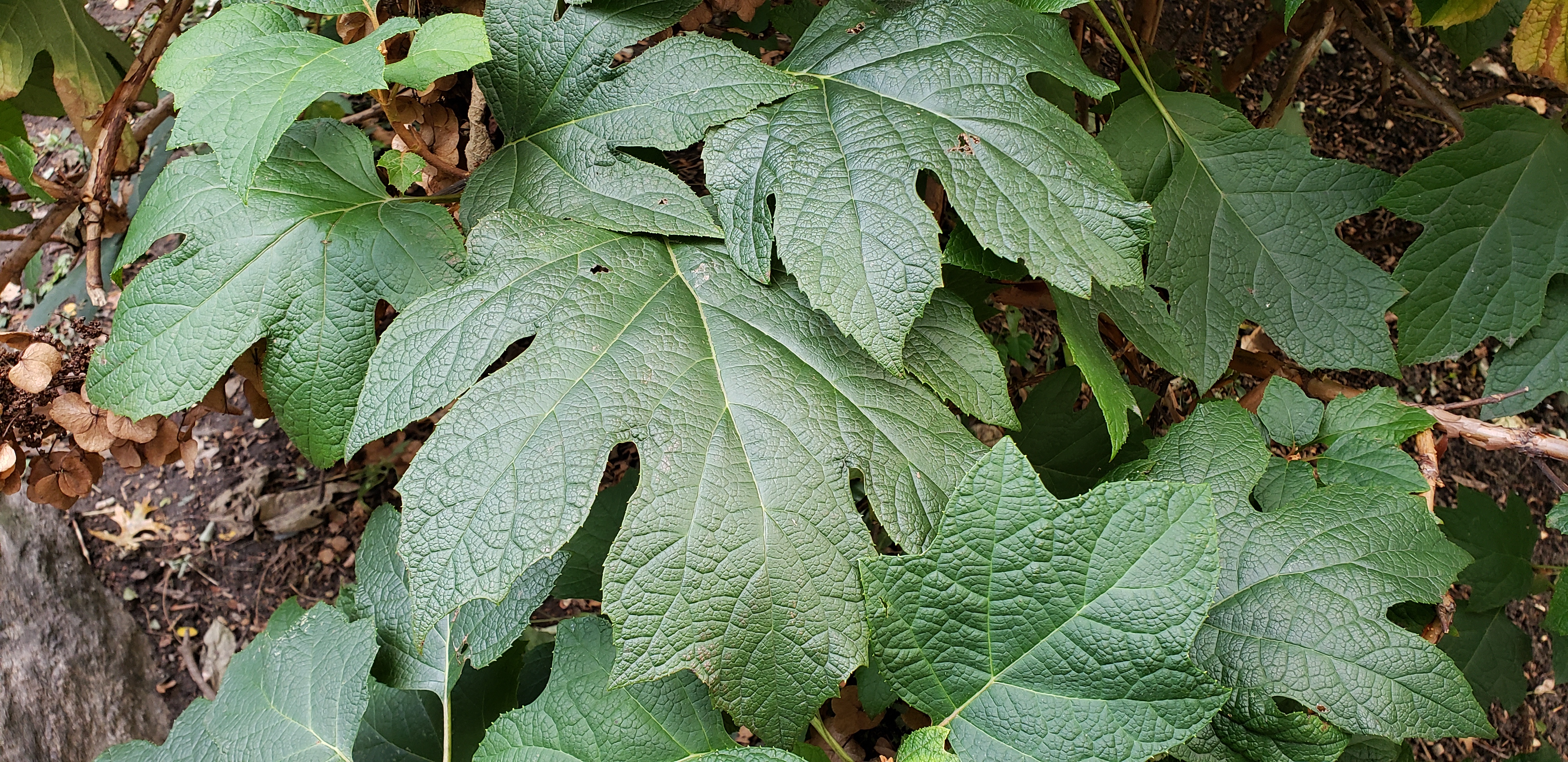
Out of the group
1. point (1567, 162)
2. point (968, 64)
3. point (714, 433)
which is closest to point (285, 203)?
point (714, 433)

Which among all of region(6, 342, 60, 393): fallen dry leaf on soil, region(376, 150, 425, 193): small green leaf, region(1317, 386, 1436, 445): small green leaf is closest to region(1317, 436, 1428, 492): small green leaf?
region(1317, 386, 1436, 445): small green leaf

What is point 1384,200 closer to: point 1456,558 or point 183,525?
point 1456,558

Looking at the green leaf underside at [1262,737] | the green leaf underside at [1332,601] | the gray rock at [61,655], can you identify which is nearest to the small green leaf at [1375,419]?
the green leaf underside at [1332,601]

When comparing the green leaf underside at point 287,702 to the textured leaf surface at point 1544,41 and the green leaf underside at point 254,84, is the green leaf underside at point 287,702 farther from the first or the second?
the textured leaf surface at point 1544,41

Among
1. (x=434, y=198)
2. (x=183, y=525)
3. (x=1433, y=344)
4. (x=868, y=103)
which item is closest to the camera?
(x=868, y=103)

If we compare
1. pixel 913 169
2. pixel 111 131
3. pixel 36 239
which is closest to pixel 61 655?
pixel 36 239

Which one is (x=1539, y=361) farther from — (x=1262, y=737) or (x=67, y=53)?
(x=67, y=53)
